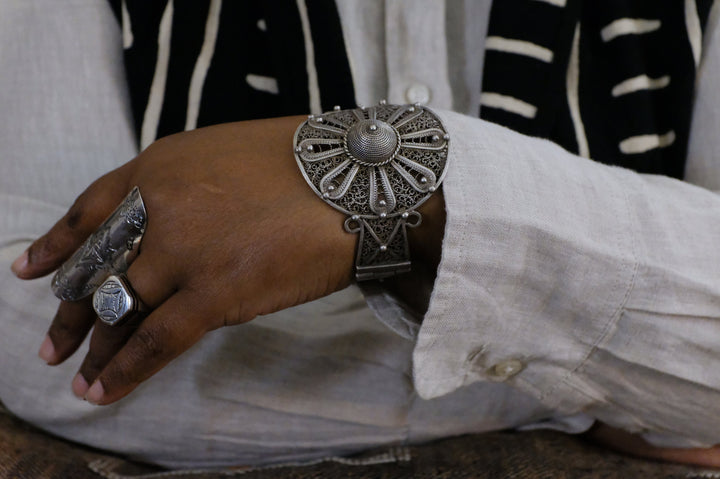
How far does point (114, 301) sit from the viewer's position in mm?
512

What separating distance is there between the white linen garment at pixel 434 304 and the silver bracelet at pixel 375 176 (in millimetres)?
34

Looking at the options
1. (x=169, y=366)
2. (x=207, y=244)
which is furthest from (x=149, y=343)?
(x=169, y=366)

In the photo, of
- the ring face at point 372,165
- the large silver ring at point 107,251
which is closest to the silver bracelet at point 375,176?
the ring face at point 372,165

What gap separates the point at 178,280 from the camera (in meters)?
0.52

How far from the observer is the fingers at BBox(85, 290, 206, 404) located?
0.51 metres

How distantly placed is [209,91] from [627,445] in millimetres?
766

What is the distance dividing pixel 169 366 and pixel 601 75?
0.75m

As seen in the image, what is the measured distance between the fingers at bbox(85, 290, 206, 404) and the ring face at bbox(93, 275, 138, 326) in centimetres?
2

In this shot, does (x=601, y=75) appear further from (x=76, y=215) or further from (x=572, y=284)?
(x=76, y=215)

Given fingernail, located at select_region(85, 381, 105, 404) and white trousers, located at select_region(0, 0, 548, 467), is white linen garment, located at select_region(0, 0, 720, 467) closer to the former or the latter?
white trousers, located at select_region(0, 0, 548, 467)

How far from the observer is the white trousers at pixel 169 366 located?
0.74 metres

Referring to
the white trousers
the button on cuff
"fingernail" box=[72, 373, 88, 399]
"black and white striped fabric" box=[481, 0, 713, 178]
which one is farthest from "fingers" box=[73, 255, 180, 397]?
"black and white striped fabric" box=[481, 0, 713, 178]

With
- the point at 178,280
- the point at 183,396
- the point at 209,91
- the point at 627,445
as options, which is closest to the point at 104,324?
the point at 178,280

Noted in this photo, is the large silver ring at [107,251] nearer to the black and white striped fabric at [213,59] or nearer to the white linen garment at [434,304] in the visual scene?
the white linen garment at [434,304]
